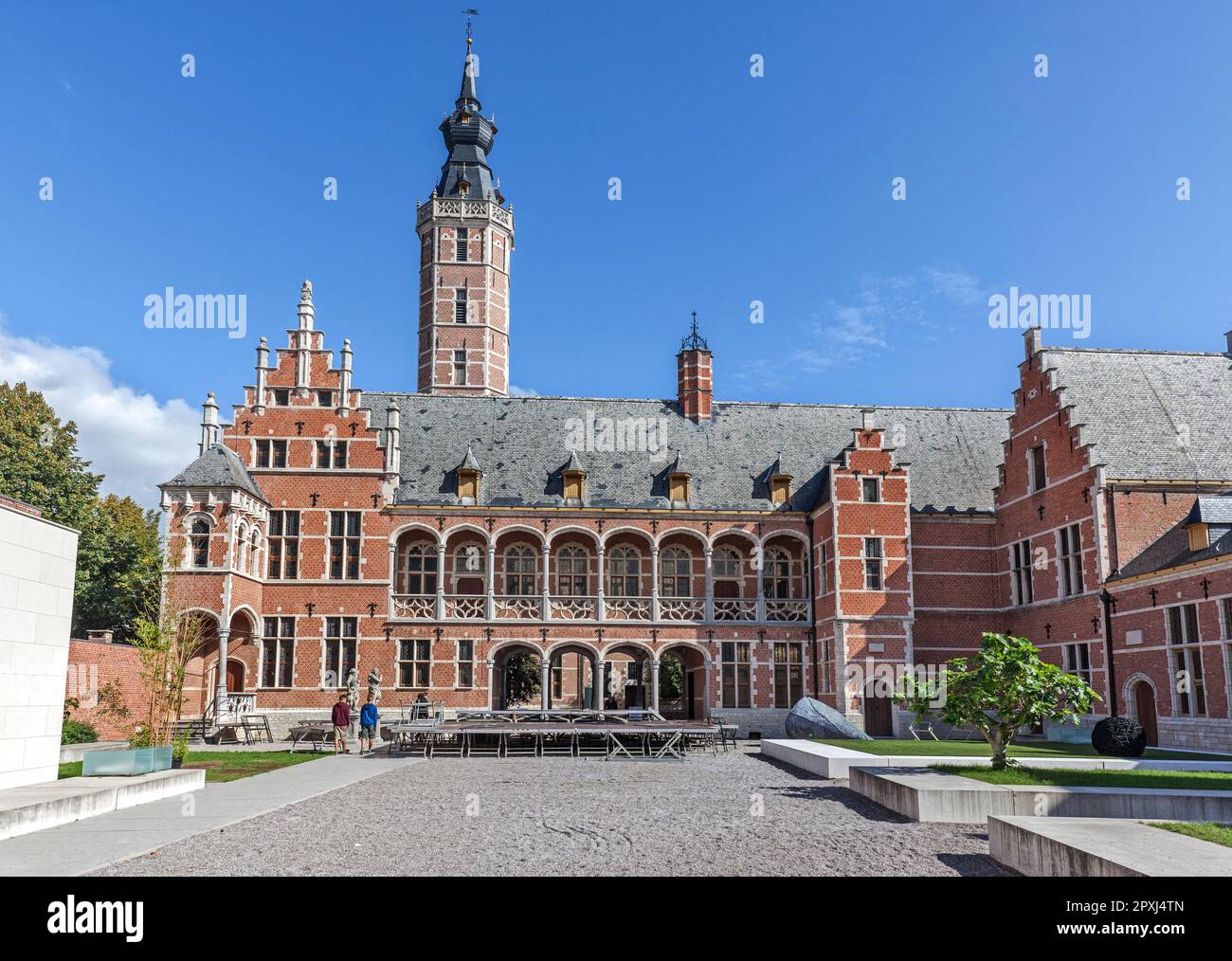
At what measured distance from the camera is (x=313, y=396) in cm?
3328

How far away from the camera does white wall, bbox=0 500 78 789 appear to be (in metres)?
12.5

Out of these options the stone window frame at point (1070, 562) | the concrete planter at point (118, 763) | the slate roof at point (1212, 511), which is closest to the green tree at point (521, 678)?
the stone window frame at point (1070, 562)

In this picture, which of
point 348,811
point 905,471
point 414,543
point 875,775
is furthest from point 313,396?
point 875,775

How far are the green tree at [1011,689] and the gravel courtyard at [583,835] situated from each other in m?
2.06

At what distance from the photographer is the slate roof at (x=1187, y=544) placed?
21.1 m

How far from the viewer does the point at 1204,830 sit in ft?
30.4

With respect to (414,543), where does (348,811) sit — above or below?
below

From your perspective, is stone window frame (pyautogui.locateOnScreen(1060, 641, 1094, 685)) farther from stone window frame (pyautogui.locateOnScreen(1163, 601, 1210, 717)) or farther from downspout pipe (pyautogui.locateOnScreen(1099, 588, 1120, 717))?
stone window frame (pyautogui.locateOnScreen(1163, 601, 1210, 717))

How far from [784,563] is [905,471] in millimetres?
5586

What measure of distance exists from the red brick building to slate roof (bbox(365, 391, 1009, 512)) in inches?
3.9

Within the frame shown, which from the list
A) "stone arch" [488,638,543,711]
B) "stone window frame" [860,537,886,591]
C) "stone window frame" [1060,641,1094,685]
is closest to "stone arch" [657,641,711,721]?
"stone arch" [488,638,543,711]

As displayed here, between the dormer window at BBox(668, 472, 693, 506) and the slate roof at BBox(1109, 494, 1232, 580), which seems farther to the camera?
the dormer window at BBox(668, 472, 693, 506)

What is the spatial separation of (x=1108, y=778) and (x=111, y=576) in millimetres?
37855
